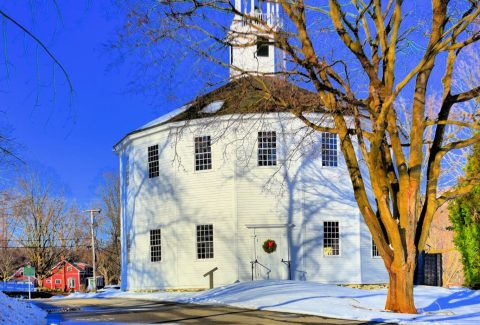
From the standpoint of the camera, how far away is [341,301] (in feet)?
48.1

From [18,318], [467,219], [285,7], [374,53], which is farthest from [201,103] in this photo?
[467,219]

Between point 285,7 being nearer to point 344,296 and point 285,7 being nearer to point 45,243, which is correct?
point 344,296

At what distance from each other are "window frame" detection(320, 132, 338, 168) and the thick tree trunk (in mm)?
12514

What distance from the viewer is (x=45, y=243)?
2319 inches

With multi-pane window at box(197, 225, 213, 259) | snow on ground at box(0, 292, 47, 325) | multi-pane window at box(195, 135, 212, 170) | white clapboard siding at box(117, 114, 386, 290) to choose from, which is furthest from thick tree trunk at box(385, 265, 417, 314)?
multi-pane window at box(195, 135, 212, 170)

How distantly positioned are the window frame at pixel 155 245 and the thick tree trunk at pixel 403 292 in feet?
49.2

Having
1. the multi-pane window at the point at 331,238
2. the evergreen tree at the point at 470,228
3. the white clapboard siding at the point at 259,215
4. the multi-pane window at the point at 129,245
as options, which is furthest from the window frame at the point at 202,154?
the evergreen tree at the point at 470,228

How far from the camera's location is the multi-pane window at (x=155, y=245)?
26.0 m

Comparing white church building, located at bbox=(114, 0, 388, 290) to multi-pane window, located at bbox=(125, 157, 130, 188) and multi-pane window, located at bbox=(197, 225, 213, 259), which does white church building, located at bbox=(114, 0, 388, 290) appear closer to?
multi-pane window, located at bbox=(197, 225, 213, 259)

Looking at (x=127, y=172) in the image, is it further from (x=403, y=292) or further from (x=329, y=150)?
(x=403, y=292)

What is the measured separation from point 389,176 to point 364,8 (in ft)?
13.1

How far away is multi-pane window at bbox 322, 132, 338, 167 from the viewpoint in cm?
2497

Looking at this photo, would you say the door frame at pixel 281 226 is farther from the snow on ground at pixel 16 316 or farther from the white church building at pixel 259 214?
the snow on ground at pixel 16 316

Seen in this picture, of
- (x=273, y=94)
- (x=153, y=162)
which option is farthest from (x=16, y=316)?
(x=153, y=162)
